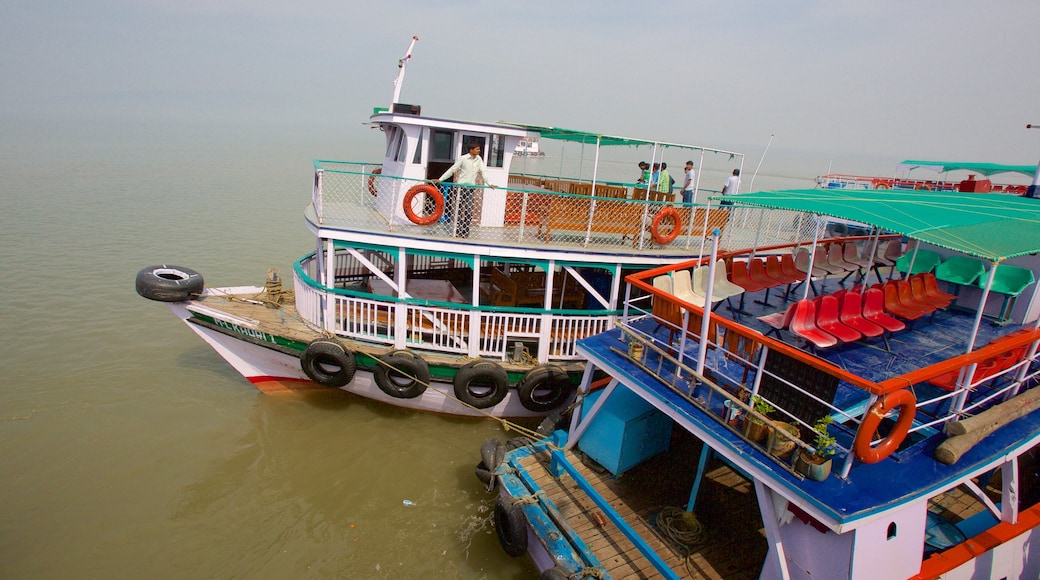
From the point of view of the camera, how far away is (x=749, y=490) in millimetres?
6172

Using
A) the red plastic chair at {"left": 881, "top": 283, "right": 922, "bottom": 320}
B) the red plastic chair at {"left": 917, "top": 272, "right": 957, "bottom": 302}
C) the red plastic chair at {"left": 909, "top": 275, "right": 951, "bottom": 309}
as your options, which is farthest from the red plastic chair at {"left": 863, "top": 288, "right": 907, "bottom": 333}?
the red plastic chair at {"left": 917, "top": 272, "right": 957, "bottom": 302}

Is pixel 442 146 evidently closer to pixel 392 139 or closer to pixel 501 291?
pixel 392 139

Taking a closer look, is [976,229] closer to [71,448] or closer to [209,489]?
[209,489]

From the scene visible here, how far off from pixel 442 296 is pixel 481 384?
2138 millimetres

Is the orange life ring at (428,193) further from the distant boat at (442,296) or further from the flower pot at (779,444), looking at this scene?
the flower pot at (779,444)

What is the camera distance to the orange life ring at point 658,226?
8633mm

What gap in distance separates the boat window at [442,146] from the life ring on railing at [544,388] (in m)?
3.95

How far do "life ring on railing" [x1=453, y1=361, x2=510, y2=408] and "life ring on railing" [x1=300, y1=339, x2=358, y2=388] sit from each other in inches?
62.7

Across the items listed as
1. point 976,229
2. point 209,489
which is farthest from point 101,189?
point 976,229

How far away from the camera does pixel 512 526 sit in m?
5.80

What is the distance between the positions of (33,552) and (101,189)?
94.9ft

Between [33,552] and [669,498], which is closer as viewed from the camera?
[669,498]

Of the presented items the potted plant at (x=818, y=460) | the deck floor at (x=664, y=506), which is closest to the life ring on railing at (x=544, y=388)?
the deck floor at (x=664, y=506)

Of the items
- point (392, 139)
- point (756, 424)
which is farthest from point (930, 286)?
point (392, 139)
